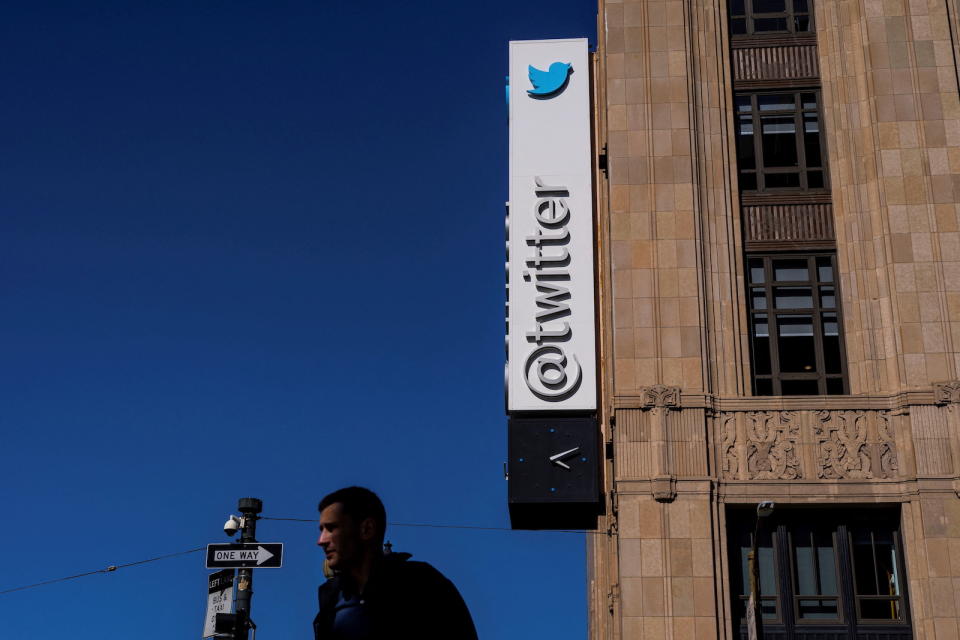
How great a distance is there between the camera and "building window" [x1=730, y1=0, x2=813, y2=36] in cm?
3119

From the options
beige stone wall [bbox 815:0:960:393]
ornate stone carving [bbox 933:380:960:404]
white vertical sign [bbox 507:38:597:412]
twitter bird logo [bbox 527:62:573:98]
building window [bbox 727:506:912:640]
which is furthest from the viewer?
twitter bird logo [bbox 527:62:573:98]

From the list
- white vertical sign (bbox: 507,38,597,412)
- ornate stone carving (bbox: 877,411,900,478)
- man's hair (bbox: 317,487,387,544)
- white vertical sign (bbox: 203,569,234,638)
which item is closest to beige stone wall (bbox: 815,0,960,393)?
ornate stone carving (bbox: 877,411,900,478)

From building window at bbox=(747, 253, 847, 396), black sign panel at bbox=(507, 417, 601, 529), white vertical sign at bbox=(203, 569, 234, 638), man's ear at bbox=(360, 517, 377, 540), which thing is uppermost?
building window at bbox=(747, 253, 847, 396)

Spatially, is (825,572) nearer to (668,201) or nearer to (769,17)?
(668,201)

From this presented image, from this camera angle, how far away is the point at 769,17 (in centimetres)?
3142

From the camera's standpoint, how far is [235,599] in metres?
19.2

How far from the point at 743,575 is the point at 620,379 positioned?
16.9ft

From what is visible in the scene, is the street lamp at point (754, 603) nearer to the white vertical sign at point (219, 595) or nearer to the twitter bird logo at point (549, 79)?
the white vertical sign at point (219, 595)

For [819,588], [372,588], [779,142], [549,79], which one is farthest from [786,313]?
[372,588]

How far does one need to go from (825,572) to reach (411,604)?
2392 cm

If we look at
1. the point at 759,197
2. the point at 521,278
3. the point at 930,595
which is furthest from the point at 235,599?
the point at 759,197

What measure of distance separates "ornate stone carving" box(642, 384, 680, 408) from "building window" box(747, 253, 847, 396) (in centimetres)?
233

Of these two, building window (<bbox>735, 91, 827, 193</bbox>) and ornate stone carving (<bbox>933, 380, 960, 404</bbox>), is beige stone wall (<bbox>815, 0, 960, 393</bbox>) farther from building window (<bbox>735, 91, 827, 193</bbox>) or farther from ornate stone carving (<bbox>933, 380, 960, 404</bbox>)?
building window (<bbox>735, 91, 827, 193</bbox>)

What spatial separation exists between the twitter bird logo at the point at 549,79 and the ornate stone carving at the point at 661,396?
30.9ft
